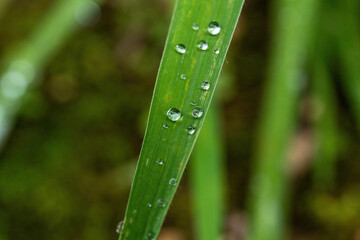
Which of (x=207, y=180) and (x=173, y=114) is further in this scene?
(x=207, y=180)

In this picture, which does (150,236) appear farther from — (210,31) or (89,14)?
(89,14)

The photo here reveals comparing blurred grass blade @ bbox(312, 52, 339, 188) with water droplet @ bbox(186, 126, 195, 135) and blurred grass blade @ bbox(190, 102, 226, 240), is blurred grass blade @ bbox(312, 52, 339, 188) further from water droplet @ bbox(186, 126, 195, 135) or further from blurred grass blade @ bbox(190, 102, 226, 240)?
water droplet @ bbox(186, 126, 195, 135)

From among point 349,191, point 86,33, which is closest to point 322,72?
point 349,191

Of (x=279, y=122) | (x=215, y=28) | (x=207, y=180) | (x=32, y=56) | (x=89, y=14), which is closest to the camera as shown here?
(x=215, y=28)

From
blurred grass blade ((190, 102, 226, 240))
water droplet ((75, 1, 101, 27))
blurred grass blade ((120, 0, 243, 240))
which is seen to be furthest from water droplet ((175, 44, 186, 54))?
water droplet ((75, 1, 101, 27))

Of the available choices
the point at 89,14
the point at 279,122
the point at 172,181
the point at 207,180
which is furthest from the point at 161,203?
the point at 89,14

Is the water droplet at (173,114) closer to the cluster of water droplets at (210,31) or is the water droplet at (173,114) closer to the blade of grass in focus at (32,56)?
the cluster of water droplets at (210,31)
